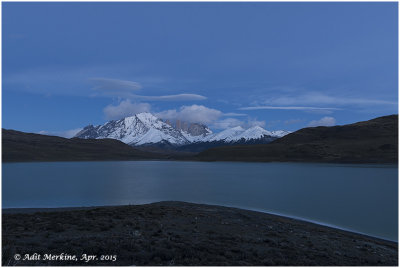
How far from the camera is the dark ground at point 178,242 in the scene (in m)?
14.4

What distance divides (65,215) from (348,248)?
68.2 ft

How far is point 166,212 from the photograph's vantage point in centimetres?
2786

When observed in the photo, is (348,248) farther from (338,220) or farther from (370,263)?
(338,220)

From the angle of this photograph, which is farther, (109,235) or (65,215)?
(65,215)

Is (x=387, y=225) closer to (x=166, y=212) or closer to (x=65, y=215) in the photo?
(x=166, y=212)

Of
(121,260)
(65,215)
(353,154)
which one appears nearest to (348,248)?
→ (121,260)

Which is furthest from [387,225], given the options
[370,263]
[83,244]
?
[83,244]

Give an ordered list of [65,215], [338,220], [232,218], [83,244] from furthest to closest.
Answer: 1. [338,220]
2. [232,218]
3. [65,215]
4. [83,244]

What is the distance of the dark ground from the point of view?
47.1 feet

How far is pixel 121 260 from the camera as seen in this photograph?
1365 centimetres

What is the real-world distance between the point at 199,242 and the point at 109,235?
5443mm

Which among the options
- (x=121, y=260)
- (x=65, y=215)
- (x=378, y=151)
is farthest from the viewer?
A: (x=378, y=151)

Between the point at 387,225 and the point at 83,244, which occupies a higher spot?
the point at 83,244

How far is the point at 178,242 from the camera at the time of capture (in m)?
17.2
